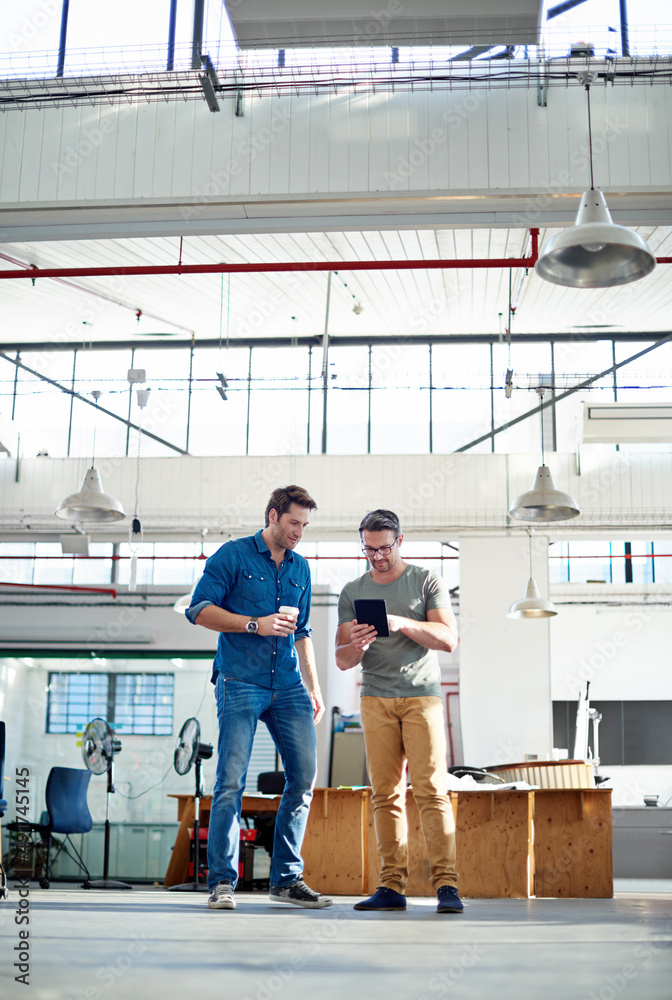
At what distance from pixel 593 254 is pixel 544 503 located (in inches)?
157

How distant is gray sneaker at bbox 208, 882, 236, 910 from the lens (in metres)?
3.03

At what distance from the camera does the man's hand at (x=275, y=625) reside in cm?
332

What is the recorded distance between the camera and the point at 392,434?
1510 centimetres

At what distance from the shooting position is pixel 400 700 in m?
3.51

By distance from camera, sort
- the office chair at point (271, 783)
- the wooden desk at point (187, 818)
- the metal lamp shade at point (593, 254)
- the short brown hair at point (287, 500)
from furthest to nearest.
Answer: the office chair at point (271, 783) → the wooden desk at point (187, 818) → the metal lamp shade at point (593, 254) → the short brown hair at point (287, 500)

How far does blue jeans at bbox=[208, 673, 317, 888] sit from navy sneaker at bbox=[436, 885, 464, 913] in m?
0.50

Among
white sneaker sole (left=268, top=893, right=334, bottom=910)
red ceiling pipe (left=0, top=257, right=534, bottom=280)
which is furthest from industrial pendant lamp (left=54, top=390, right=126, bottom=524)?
white sneaker sole (left=268, top=893, right=334, bottom=910)

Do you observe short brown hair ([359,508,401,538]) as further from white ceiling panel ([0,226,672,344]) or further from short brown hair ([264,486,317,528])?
white ceiling panel ([0,226,672,344])

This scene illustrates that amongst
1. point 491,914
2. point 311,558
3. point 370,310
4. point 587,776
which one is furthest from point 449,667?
point 491,914

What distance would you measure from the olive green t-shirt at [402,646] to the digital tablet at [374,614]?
151 millimetres

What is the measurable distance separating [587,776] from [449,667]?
32.1ft

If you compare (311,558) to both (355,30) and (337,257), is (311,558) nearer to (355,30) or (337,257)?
(337,257)

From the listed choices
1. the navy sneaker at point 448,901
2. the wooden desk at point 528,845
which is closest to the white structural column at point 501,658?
the wooden desk at point 528,845

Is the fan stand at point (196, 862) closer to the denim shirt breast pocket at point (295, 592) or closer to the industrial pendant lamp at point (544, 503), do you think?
the industrial pendant lamp at point (544, 503)
